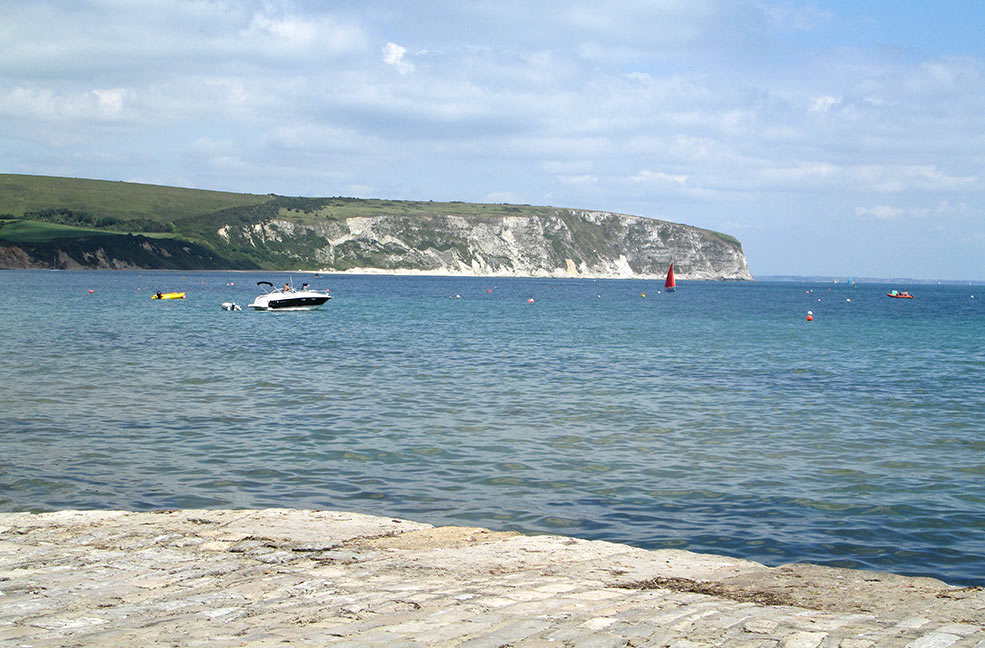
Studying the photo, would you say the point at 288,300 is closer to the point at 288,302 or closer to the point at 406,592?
the point at 288,302

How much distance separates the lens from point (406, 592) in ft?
27.5

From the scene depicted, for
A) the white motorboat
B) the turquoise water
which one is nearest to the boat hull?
the white motorboat

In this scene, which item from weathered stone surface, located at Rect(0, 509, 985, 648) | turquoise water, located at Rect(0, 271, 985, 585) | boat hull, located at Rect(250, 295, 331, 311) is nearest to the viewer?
weathered stone surface, located at Rect(0, 509, 985, 648)

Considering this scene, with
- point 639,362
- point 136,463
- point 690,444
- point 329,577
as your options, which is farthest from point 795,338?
point 329,577

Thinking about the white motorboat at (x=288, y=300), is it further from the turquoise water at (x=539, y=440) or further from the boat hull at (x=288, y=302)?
the turquoise water at (x=539, y=440)

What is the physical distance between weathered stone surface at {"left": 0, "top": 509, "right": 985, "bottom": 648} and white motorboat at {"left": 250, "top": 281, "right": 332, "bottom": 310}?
6199cm

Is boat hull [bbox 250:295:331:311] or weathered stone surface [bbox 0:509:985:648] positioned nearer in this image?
weathered stone surface [bbox 0:509:985:648]

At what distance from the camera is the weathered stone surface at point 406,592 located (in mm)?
7047

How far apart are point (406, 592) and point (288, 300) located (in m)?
67.7

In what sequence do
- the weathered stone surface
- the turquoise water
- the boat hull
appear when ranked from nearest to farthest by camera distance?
the weathered stone surface
the turquoise water
the boat hull

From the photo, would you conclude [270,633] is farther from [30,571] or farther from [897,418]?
[897,418]

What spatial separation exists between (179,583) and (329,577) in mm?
1443

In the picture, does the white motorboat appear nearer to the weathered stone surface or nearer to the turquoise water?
the turquoise water

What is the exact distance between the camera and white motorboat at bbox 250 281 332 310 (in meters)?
72.7
